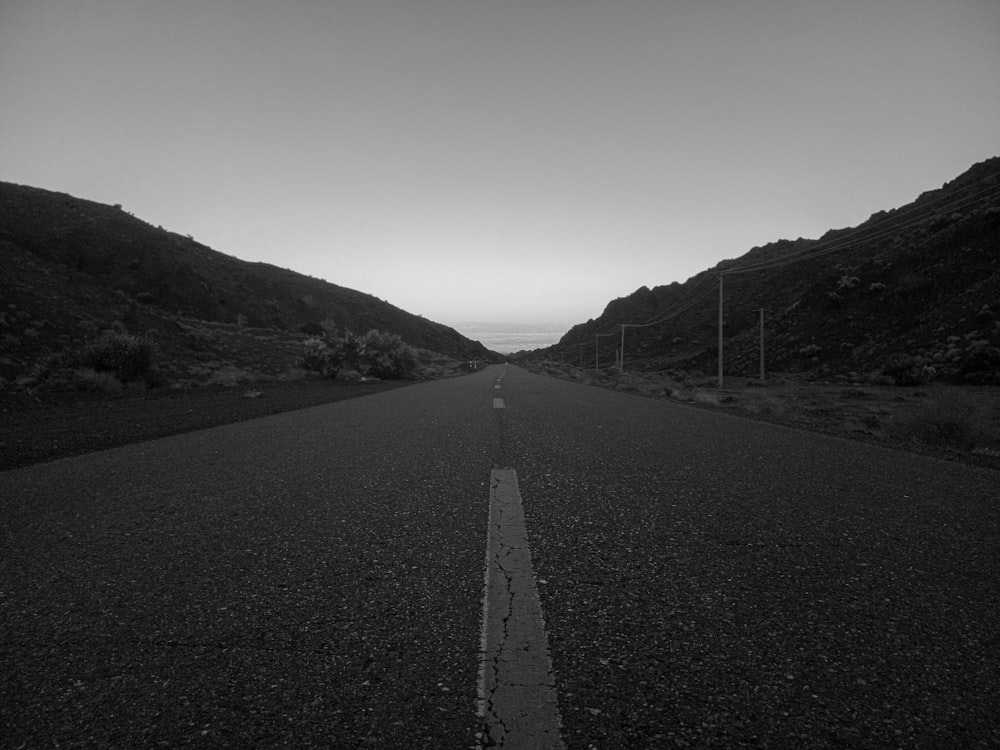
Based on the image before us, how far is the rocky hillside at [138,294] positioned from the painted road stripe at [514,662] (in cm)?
1823

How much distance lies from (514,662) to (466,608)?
46 cm

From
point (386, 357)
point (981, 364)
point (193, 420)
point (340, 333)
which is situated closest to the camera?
point (193, 420)

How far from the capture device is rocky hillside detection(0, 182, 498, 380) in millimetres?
20250

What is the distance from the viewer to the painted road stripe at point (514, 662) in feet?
4.85

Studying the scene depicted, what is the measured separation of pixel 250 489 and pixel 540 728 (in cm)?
367

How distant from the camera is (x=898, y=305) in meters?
39.7

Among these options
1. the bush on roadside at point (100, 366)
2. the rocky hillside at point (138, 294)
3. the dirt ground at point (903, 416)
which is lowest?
the dirt ground at point (903, 416)

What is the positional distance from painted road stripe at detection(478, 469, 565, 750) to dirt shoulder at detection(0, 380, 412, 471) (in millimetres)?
6157

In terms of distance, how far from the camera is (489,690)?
5.47ft

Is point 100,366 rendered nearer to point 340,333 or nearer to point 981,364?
point 981,364

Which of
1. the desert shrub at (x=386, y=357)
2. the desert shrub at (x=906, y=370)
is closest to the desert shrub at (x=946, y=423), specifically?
the desert shrub at (x=906, y=370)

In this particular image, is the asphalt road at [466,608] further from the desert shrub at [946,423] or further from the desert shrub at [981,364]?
the desert shrub at [981,364]

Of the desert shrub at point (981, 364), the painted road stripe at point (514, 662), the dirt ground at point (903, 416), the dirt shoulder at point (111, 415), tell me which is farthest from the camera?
the desert shrub at point (981, 364)

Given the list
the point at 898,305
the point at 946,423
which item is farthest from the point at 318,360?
the point at 898,305
